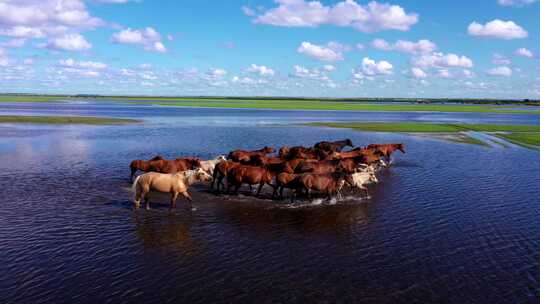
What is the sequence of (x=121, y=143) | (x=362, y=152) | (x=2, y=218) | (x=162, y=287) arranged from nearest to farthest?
(x=162, y=287) → (x=2, y=218) → (x=362, y=152) → (x=121, y=143)

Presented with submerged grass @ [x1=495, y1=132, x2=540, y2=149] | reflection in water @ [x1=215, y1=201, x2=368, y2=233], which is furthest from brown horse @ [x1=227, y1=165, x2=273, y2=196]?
submerged grass @ [x1=495, y1=132, x2=540, y2=149]

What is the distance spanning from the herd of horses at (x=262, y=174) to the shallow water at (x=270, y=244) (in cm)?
69

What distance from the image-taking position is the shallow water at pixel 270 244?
832cm

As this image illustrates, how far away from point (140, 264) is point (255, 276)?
101 inches

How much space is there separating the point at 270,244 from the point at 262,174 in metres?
5.14

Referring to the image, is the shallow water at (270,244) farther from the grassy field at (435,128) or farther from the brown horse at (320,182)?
the grassy field at (435,128)

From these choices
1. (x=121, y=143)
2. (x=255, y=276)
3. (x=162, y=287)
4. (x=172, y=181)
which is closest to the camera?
(x=162, y=287)

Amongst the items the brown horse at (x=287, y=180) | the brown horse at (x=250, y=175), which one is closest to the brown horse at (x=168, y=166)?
the brown horse at (x=250, y=175)

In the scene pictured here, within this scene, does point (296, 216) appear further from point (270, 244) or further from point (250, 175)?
point (250, 175)

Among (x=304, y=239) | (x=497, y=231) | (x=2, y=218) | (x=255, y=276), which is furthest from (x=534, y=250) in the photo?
(x=2, y=218)

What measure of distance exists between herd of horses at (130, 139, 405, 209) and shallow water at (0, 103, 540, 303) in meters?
0.69

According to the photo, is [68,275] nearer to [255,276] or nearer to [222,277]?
[222,277]

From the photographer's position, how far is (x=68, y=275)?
8.77m

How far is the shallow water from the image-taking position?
8.32 meters
